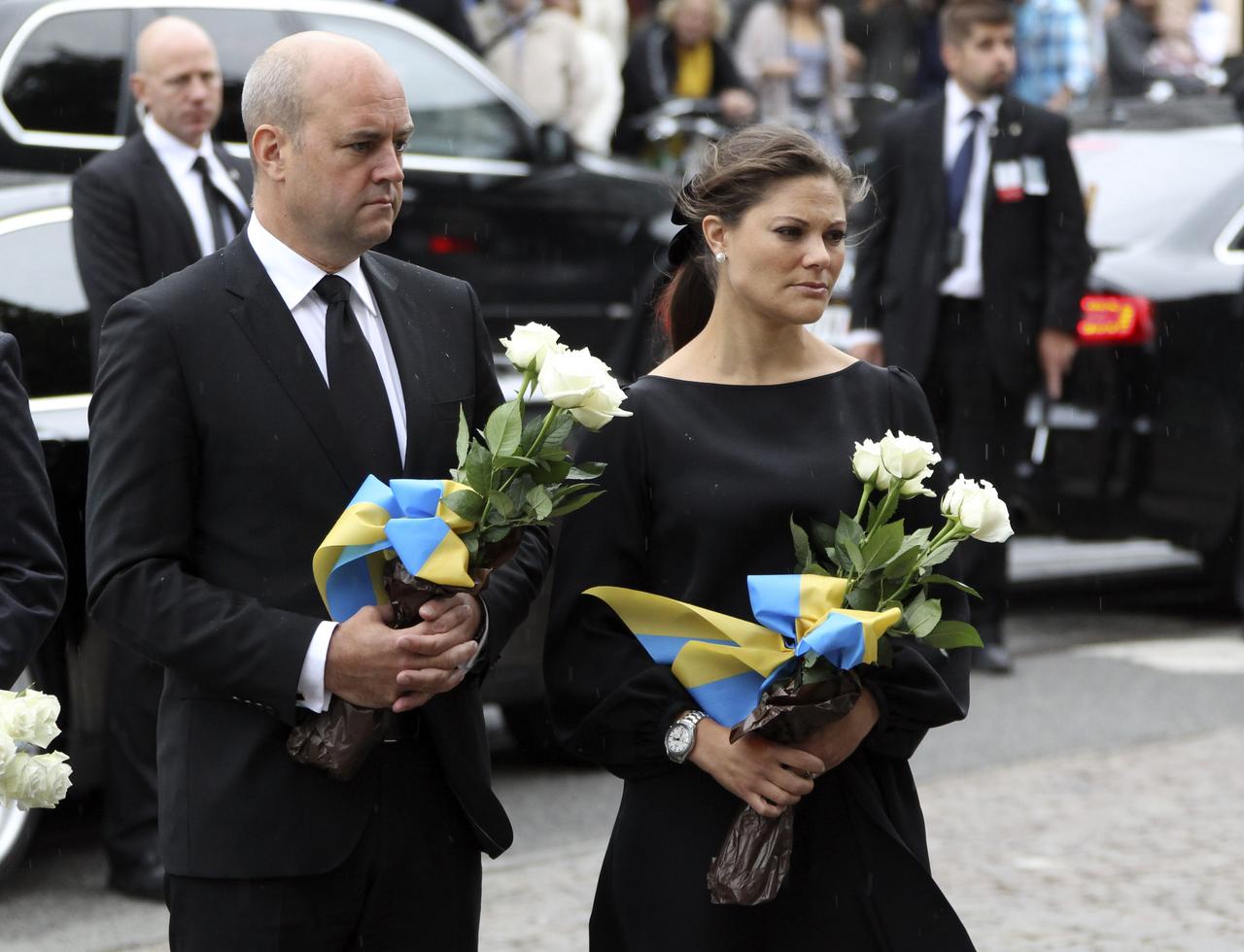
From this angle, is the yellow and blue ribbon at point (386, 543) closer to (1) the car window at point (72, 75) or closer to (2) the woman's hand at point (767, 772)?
(2) the woman's hand at point (767, 772)

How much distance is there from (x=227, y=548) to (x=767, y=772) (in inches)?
35.3

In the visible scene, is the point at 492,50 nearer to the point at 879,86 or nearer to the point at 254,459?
the point at 879,86

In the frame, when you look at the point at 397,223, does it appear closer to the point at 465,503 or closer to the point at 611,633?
the point at 611,633

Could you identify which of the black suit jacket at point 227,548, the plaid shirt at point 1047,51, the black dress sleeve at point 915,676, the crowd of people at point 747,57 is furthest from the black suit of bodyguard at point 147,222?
the plaid shirt at point 1047,51

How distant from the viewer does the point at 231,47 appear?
876 centimetres

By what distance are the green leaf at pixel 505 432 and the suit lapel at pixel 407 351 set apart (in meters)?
0.27

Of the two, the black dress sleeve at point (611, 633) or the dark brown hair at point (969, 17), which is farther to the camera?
the dark brown hair at point (969, 17)

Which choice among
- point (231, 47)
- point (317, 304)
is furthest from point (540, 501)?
point (231, 47)

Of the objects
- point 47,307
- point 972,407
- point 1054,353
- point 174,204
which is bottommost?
point 972,407

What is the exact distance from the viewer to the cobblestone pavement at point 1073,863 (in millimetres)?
5367

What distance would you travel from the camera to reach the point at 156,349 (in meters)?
3.14

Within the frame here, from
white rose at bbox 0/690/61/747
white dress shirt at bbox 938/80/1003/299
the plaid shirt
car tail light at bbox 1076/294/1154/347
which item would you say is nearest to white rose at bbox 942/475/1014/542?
white rose at bbox 0/690/61/747

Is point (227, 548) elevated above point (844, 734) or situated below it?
above

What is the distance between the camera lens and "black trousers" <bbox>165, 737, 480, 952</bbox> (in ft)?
10.3
